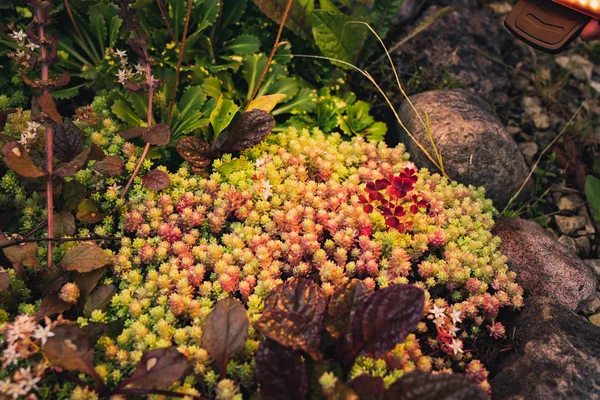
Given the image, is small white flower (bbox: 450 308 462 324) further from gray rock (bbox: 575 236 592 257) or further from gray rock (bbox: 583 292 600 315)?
gray rock (bbox: 575 236 592 257)

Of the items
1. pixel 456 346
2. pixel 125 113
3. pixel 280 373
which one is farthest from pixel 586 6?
pixel 125 113

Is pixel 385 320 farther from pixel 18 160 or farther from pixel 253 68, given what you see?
pixel 253 68

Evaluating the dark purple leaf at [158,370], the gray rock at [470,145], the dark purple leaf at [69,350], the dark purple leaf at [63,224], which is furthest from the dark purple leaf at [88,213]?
the gray rock at [470,145]

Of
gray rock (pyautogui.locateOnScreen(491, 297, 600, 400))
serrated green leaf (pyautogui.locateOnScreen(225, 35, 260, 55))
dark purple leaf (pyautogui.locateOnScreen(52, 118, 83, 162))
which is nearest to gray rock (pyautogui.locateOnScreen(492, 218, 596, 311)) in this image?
gray rock (pyautogui.locateOnScreen(491, 297, 600, 400))

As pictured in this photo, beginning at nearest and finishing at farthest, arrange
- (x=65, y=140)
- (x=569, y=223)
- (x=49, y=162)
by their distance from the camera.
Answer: (x=49, y=162) → (x=65, y=140) → (x=569, y=223)

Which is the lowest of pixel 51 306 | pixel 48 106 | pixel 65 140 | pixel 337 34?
pixel 51 306

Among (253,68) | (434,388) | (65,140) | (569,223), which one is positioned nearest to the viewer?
(434,388)
